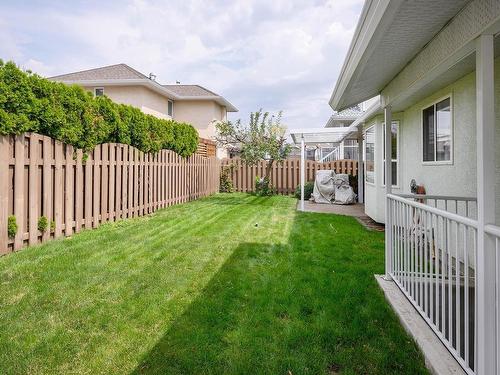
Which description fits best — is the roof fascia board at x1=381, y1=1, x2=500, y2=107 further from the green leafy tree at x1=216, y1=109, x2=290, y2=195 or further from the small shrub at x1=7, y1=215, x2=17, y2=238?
the green leafy tree at x1=216, y1=109, x2=290, y2=195

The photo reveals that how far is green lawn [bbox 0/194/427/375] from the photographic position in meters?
2.58

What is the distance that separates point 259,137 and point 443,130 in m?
9.49

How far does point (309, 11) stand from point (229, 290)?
924cm

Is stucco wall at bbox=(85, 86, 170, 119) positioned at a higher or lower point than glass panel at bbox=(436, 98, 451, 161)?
higher

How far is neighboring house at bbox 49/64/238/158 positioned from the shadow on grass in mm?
13929

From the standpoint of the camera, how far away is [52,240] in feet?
19.6

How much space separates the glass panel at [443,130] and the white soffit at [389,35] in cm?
175

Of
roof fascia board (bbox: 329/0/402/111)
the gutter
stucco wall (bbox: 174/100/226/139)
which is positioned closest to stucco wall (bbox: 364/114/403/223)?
the gutter

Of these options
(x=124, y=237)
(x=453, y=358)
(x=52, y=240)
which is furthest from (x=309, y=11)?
(x=453, y=358)

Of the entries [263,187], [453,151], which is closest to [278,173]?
[263,187]

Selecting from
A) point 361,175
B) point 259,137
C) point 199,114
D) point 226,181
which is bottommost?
point 226,181

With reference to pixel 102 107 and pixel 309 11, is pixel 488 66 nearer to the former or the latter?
pixel 102 107

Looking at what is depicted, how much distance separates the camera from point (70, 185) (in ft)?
21.3

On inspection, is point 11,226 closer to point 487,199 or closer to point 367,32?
point 367,32
